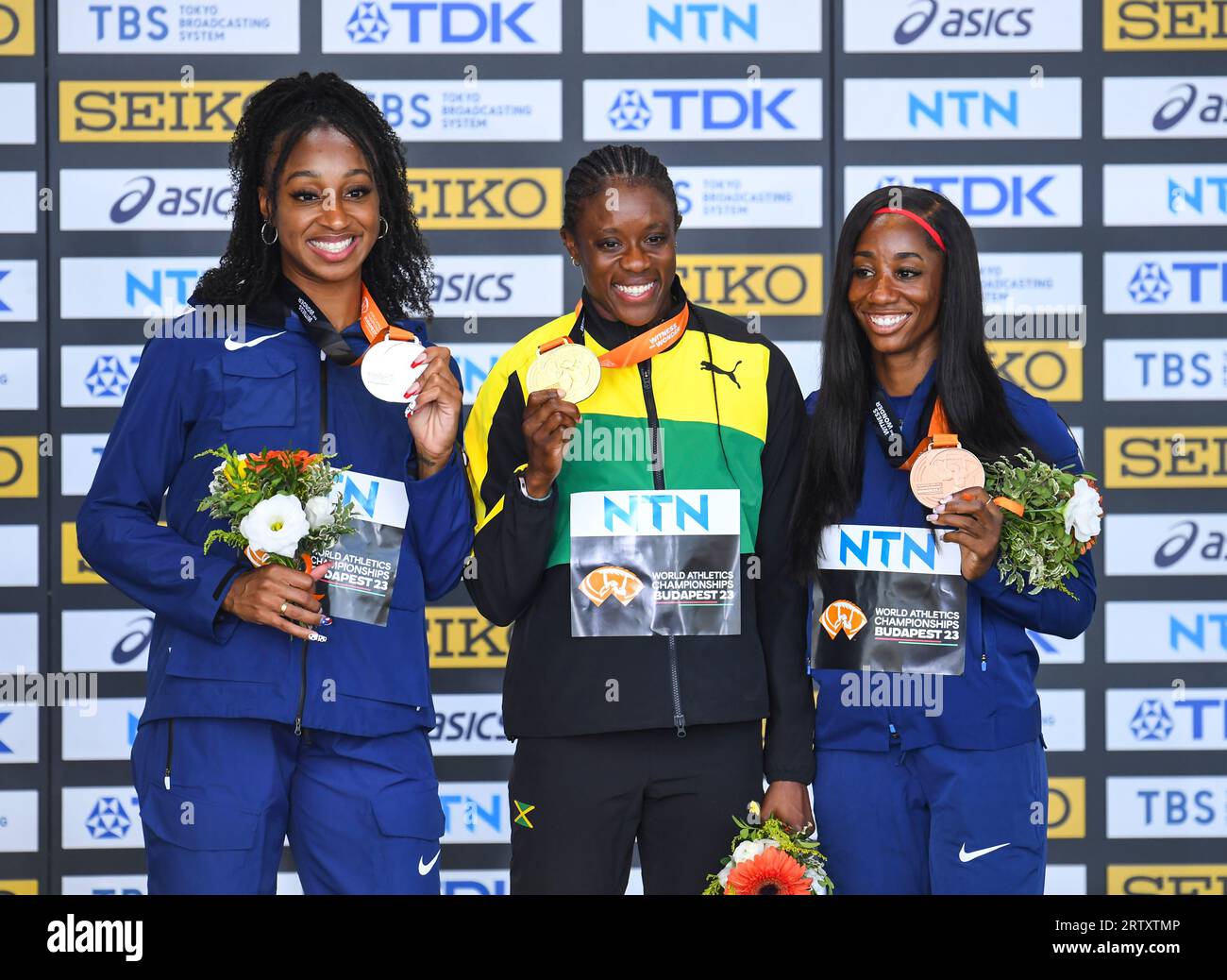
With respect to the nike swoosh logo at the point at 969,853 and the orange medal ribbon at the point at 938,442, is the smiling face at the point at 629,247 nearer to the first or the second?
the orange medal ribbon at the point at 938,442

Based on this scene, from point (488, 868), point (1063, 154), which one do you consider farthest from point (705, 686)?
point (1063, 154)

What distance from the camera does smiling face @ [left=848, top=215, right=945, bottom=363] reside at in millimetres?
2521

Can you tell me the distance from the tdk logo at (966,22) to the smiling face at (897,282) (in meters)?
1.92

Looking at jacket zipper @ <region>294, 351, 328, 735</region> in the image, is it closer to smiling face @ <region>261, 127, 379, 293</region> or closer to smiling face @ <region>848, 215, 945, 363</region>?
smiling face @ <region>261, 127, 379, 293</region>

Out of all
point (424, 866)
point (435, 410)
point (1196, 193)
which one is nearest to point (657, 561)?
point (435, 410)

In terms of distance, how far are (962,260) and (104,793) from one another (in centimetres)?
317

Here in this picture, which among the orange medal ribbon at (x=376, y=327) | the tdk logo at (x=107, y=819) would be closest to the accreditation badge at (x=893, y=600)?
the orange medal ribbon at (x=376, y=327)

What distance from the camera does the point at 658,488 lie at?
2.49 meters

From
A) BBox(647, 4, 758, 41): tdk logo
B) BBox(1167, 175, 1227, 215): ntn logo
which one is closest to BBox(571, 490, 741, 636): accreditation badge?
BBox(647, 4, 758, 41): tdk logo

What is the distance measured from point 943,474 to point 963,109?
7.27ft

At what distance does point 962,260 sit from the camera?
8.30 ft

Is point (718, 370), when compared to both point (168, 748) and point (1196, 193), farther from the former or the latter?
point (1196, 193)

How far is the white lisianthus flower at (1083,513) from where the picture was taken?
2393 millimetres

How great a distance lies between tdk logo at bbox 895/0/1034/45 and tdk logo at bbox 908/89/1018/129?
19 cm
